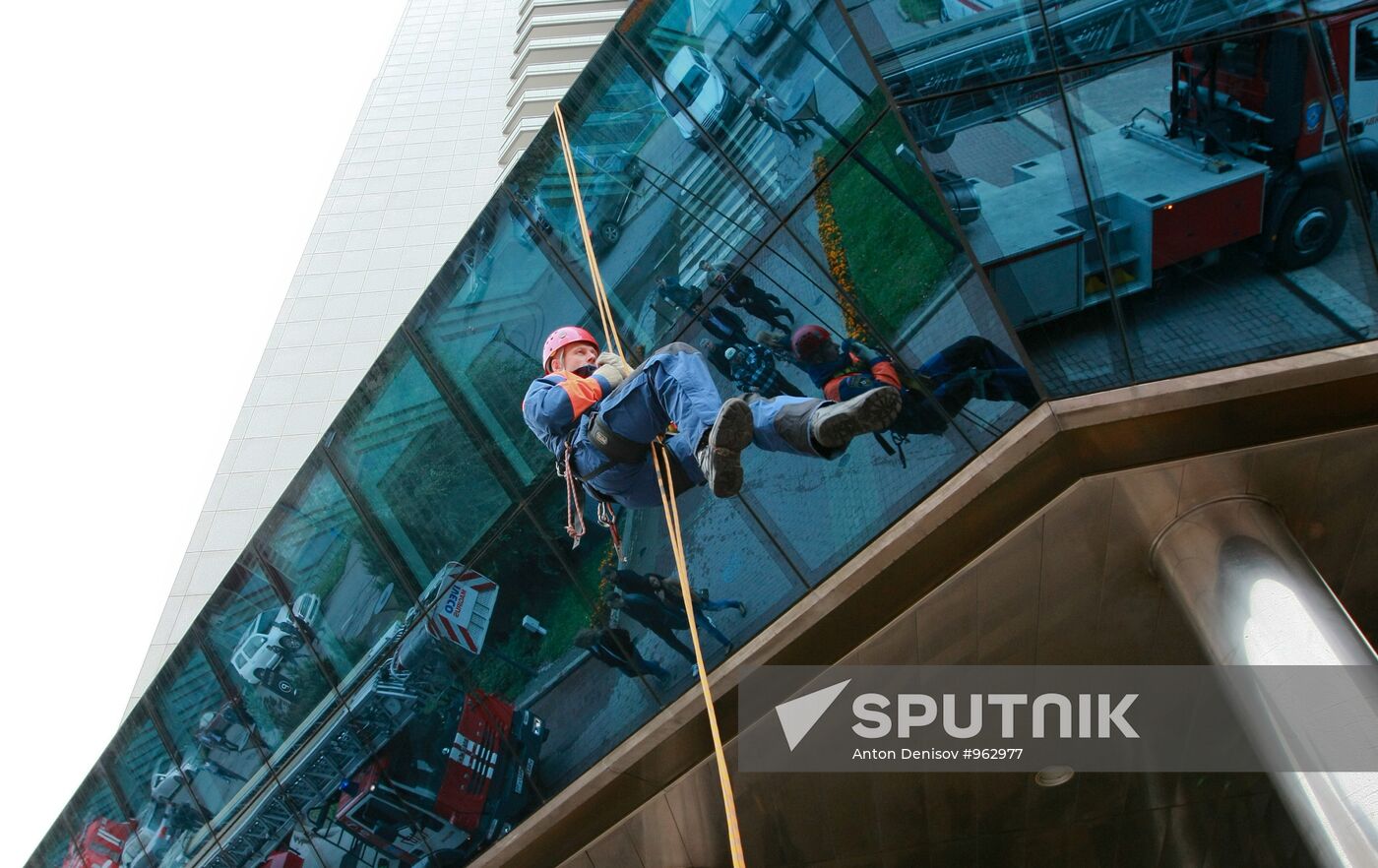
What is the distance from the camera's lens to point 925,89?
297 inches

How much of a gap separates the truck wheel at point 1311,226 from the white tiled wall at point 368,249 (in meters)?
22.6

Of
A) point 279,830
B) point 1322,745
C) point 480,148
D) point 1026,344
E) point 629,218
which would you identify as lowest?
point 1322,745

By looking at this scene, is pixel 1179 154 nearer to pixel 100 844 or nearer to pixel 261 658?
pixel 261 658

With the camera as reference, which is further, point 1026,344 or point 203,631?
point 203,631

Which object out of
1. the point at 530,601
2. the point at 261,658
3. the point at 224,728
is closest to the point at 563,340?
the point at 530,601

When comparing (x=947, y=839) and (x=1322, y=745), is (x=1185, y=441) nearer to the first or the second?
(x=1322, y=745)

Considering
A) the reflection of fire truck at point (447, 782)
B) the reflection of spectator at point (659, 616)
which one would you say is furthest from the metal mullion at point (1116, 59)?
the reflection of fire truck at point (447, 782)

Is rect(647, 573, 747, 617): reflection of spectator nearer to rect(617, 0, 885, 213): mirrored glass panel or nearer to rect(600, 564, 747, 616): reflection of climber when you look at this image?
rect(600, 564, 747, 616): reflection of climber

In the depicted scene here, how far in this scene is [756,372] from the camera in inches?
324

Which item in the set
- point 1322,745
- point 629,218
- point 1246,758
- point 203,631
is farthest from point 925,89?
point 203,631

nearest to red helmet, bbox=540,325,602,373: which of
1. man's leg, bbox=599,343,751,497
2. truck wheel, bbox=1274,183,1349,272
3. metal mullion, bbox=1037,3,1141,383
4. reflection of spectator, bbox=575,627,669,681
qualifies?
man's leg, bbox=599,343,751,497

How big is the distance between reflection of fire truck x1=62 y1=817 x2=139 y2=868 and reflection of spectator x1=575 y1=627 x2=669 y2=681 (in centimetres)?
764

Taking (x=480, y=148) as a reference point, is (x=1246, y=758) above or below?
below

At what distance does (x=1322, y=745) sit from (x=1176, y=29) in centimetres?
459
